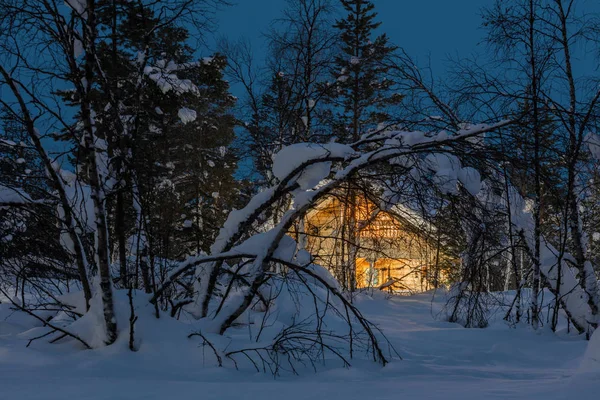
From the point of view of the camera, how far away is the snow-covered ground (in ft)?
11.1

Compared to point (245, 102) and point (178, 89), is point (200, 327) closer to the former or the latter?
point (178, 89)

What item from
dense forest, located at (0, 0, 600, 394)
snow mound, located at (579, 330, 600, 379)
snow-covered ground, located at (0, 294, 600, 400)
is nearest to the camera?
snow-covered ground, located at (0, 294, 600, 400)

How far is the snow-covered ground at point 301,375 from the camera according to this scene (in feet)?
11.1

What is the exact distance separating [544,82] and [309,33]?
498 centimetres

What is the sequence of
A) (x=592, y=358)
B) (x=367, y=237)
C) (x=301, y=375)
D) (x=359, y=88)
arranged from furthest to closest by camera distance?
(x=359, y=88), (x=367, y=237), (x=301, y=375), (x=592, y=358)

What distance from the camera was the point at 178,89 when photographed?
6.16 meters

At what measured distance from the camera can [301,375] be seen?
183 inches

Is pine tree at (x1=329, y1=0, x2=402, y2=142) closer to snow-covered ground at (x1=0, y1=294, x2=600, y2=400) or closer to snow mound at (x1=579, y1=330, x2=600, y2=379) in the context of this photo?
snow-covered ground at (x1=0, y1=294, x2=600, y2=400)

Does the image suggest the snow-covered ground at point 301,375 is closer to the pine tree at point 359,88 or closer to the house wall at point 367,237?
the house wall at point 367,237

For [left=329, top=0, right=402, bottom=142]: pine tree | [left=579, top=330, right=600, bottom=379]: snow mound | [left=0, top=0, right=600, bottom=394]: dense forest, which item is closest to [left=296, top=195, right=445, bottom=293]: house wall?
[left=0, top=0, right=600, bottom=394]: dense forest

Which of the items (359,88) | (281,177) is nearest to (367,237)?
(281,177)

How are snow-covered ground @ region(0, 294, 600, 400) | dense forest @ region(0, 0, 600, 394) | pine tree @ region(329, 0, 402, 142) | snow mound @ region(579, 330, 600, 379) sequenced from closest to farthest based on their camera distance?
snow-covered ground @ region(0, 294, 600, 400), snow mound @ region(579, 330, 600, 379), dense forest @ region(0, 0, 600, 394), pine tree @ region(329, 0, 402, 142)

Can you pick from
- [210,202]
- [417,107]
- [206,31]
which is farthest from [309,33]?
[210,202]

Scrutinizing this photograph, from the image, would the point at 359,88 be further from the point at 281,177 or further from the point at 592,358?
the point at 592,358
